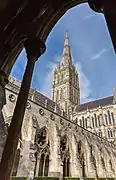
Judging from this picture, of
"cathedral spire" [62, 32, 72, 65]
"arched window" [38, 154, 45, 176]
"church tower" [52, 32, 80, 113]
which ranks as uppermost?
"cathedral spire" [62, 32, 72, 65]

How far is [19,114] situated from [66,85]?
48.5m

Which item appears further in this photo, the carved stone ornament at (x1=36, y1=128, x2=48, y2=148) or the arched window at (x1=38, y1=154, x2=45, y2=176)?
the carved stone ornament at (x1=36, y1=128, x2=48, y2=148)

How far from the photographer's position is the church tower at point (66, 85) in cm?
4879

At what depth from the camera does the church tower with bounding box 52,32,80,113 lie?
160ft

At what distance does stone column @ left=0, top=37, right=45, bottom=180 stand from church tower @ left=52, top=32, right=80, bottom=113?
43264 mm

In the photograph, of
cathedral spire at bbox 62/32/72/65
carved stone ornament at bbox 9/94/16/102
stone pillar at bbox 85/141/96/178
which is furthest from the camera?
cathedral spire at bbox 62/32/72/65

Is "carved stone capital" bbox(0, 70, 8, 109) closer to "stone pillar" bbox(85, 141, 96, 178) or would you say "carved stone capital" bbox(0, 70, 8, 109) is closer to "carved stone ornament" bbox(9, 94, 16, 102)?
"carved stone ornament" bbox(9, 94, 16, 102)

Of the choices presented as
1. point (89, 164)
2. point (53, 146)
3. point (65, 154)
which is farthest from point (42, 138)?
point (89, 164)

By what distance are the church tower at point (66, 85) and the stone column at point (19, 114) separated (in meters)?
43.3

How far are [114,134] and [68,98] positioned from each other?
59.5 feet

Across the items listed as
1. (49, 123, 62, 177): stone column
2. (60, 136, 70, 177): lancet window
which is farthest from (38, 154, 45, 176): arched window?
(60, 136, 70, 177): lancet window

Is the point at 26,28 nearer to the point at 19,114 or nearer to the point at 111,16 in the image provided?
the point at 19,114

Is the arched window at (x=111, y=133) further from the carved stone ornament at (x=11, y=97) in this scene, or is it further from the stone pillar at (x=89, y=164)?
the carved stone ornament at (x=11, y=97)

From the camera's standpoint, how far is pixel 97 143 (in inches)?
915
